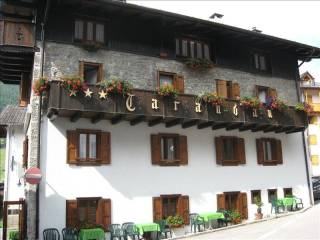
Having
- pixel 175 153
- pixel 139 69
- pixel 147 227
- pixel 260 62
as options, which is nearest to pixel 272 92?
pixel 260 62

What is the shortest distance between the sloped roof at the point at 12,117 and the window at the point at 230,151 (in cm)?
1225

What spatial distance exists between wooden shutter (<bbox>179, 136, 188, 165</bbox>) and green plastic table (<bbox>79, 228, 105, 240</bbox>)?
17.0ft

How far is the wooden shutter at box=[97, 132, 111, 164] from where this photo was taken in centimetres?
1697

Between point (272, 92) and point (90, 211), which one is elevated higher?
point (272, 92)

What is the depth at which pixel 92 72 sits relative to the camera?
1789cm

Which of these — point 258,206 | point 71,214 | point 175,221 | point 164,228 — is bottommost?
point 164,228

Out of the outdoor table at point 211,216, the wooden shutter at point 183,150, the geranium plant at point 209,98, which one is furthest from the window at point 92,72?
the outdoor table at point 211,216

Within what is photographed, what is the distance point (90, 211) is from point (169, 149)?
4.57 m

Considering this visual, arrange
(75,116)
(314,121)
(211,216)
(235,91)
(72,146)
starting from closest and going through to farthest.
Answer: (75,116), (72,146), (211,216), (235,91), (314,121)

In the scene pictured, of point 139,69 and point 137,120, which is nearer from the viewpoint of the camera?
point 137,120

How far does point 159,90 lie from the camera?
1720 cm

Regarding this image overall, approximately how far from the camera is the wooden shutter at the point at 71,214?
1576 centimetres

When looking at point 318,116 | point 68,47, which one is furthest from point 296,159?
point 318,116

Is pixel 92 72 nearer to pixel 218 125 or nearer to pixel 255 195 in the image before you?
pixel 218 125
